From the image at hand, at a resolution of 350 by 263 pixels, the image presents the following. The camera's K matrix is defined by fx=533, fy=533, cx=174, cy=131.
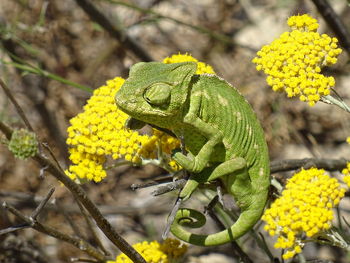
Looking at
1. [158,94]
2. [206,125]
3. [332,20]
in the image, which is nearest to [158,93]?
[158,94]

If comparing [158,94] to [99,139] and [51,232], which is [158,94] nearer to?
[99,139]

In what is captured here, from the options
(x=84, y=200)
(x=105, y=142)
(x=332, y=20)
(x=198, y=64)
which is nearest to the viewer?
(x=84, y=200)

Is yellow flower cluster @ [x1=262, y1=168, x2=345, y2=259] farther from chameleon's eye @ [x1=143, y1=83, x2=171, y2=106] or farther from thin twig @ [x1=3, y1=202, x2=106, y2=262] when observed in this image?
thin twig @ [x1=3, y1=202, x2=106, y2=262]

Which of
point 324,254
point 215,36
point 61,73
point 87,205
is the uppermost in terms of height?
point 61,73

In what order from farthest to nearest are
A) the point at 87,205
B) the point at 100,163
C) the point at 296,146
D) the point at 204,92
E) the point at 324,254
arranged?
the point at 296,146 < the point at 324,254 < the point at 100,163 < the point at 204,92 < the point at 87,205

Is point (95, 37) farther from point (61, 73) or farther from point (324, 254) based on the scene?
point (324, 254)

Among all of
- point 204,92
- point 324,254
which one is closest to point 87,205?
point 204,92

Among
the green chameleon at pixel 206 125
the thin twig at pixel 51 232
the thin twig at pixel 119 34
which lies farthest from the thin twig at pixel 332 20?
the thin twig at pixel 51 232
